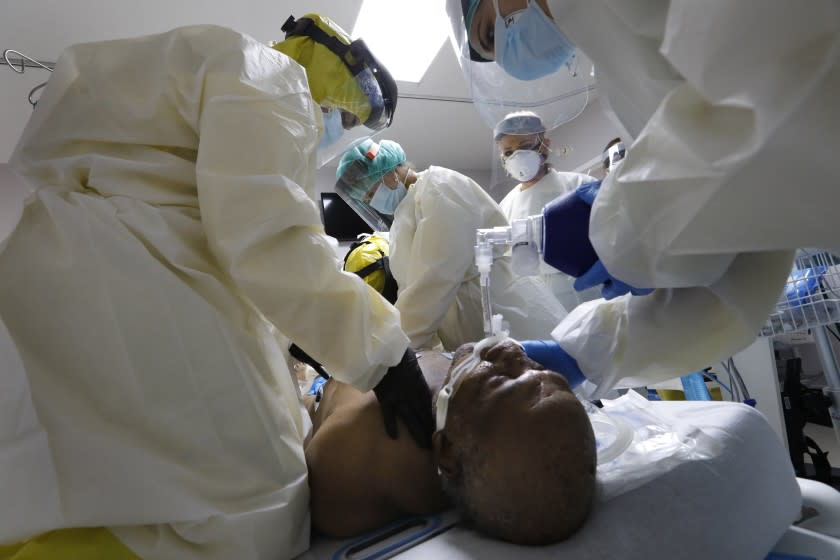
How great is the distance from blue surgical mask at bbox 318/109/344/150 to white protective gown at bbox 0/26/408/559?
39 cm

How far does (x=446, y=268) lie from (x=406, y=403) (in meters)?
0.98

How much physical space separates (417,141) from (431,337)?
9.75 ft

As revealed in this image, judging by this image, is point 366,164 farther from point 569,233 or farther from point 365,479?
point 365,479

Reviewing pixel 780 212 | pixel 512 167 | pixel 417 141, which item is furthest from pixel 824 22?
pixel 417 141

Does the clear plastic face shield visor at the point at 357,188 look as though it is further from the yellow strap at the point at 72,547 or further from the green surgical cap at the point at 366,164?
the yellow strap at the point at 72,547

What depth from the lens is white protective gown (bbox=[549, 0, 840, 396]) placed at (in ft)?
1.64

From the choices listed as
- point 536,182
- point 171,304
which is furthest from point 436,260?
point 171,304

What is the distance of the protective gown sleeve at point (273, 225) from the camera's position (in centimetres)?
94

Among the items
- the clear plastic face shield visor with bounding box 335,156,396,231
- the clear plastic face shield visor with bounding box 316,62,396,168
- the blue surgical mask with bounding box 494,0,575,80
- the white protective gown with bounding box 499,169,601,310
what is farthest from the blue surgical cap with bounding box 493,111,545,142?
the white protective gown with bounding box 499,169,601,310

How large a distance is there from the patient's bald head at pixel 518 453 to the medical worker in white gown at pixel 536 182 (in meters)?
1.09

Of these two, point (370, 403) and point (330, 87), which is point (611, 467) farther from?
point (330, 87)

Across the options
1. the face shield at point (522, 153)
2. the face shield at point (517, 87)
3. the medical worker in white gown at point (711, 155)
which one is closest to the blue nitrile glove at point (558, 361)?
the medical worker in white gown at point (711, 155)

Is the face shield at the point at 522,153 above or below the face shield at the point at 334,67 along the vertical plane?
below

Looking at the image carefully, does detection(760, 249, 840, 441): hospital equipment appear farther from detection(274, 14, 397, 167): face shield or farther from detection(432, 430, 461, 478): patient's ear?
detection(274, 14, 397, 167): face shield
